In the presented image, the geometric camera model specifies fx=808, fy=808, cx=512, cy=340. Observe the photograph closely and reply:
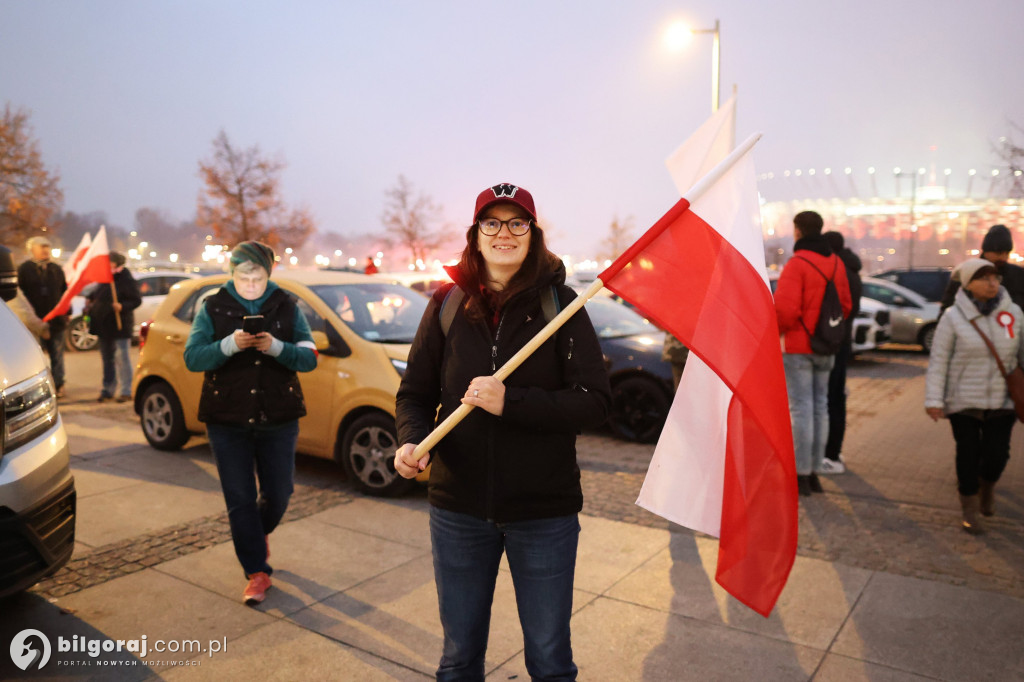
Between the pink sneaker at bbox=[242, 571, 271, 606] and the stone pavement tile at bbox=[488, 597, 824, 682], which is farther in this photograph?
the pink sneaker at bbox=[242, 571, 271, 606]

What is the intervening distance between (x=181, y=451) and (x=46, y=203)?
1143 inches

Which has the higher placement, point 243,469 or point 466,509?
point 466,509

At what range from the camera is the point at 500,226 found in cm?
266

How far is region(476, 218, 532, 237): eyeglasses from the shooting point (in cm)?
266

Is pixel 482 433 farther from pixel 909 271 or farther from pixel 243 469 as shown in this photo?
pixel 909 271

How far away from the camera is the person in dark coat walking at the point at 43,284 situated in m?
10.4

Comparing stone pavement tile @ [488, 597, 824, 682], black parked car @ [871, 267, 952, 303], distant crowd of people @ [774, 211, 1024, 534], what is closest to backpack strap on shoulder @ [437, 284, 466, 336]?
stone pavement tile @ [488, 597, 824, 682]

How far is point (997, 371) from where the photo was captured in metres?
5.36

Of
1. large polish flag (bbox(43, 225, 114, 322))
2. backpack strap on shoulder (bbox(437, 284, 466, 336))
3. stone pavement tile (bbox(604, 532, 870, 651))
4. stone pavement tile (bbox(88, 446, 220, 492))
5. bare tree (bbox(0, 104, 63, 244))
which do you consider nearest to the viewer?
backpack strap on shoulder (bbox(437, 284, 466, 336))

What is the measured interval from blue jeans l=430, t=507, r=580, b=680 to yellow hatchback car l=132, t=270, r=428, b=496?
358cm

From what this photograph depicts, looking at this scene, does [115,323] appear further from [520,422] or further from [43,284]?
[520,422]

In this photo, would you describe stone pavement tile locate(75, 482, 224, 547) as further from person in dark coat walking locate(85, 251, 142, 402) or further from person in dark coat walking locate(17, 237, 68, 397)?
→ person in dark coat walking locate(17, 237, 68, 397)

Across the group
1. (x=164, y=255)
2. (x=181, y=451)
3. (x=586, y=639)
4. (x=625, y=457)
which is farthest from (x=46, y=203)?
(x=164, y=255)

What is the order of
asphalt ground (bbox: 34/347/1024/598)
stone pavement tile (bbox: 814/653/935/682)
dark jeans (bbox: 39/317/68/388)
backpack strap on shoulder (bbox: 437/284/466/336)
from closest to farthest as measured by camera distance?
backpack strap on shoulder (bbox: 437/284/466/336), stone pavement tile (bbox: 814/653/935/682), asphalt ground (bbox: 34/347/1024/598), dark jeans (bbox: 39/317/68/388)
